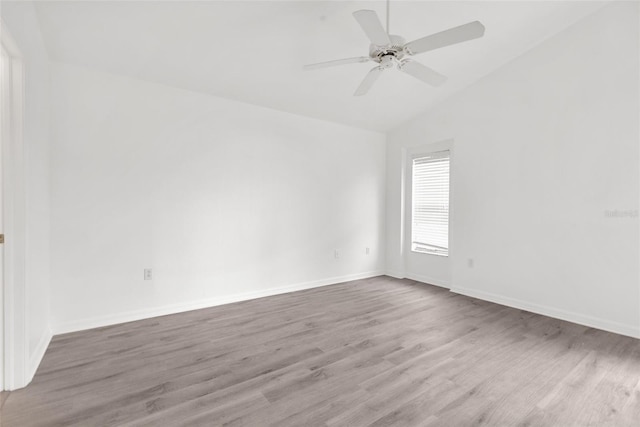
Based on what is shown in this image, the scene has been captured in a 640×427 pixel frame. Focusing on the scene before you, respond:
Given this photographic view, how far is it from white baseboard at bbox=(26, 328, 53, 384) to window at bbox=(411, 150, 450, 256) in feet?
15.3

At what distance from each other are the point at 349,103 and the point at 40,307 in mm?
3951

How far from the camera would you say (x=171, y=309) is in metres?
3.45

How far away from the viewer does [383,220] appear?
18.0 feet

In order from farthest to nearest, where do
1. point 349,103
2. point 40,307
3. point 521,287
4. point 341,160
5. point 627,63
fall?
point 341,160 < point 349,103 < point 521,287 < point 627,63 < point 40,307

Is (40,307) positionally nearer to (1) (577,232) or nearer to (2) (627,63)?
(1) (577,232)

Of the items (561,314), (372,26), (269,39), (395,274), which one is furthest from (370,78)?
(395,274)

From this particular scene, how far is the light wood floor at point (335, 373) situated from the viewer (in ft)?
5.88

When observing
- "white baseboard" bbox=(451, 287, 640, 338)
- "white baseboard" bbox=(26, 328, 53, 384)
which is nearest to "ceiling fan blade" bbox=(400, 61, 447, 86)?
"white baseboard" bbox=(451, 287, 640, 338)

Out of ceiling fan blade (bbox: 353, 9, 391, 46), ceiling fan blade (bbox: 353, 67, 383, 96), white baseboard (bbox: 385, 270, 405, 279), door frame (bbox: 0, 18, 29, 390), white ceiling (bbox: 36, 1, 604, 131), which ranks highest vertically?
white ceiling (bbox: 36, 1, 604, 131)

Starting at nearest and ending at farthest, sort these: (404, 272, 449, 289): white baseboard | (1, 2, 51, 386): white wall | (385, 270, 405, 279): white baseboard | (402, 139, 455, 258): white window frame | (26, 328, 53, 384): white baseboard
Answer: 1. (1, 2, 51, 386): white wall
2. (26, 328, 53, 384): white baseboard
3. (404, 272, 449, 289): white baseboard
4. (402, 139, 455, 258): white window frame
5. (385, 270, 405, 279): white baseboard

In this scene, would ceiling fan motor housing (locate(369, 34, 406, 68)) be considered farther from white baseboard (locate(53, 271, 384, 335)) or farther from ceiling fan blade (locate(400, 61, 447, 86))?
white baseboard (locate(53, 271, 384, 335))

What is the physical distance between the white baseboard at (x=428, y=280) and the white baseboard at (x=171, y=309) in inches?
50.7

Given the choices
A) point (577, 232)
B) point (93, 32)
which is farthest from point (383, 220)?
point (93, 32)

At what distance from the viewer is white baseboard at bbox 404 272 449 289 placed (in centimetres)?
467
